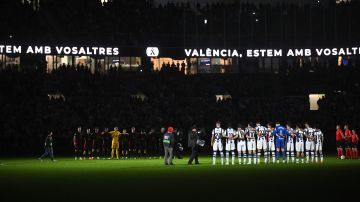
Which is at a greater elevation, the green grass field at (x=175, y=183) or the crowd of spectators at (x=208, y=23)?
the crowd of spectators at (x=208, y=23)

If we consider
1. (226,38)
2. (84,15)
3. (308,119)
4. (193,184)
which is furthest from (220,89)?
(193,184)

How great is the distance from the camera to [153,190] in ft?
84.4

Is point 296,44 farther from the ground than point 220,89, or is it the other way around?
point 296,44

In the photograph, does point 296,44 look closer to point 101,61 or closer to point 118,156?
point 101,61

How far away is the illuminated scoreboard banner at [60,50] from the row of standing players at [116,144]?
15.5 metres

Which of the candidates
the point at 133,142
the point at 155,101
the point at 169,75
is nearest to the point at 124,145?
the point at 133,142

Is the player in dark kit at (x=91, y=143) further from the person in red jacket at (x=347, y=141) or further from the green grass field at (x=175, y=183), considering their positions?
the person in red jacket at (x=347, y=141)

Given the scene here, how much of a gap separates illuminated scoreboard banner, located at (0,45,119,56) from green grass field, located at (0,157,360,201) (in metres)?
29.6

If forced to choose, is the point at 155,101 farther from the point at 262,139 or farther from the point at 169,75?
the point at 262,139

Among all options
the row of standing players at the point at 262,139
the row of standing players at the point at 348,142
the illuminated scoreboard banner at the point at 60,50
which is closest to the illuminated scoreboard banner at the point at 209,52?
the illuminated scoreboard banner at the point at 60,50

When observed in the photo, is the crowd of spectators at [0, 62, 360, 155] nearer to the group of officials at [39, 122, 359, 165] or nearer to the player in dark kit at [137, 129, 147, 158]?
the player in dark kit at [137, 129, 147, 158]

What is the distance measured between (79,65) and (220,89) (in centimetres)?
1465

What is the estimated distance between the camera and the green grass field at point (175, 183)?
77.6 ft

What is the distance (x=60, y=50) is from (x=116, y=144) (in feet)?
64.4
